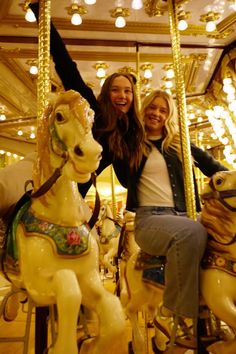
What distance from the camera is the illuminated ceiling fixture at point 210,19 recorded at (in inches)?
159

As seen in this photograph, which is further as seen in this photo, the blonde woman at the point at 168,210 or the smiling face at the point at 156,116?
the smiling face at the point at 156,116

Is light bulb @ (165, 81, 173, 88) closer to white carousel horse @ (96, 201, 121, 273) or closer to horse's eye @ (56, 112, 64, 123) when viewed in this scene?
white carousel horse @ (96, 201, 121, 273)

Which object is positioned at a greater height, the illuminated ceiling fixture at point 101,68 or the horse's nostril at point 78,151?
the illuminated ceiling fixture at point 101,68

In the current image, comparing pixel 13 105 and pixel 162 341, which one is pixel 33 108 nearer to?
pixel 13 105

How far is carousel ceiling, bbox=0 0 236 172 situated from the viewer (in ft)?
12.9

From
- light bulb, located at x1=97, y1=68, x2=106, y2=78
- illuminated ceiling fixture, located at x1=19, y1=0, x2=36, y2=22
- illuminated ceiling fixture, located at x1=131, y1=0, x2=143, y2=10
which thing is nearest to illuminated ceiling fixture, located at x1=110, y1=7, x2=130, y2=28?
illuminated ceiling fixture, located at x1=131, y1=0, x2=143, y2=10

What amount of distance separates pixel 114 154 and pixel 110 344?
934 mm

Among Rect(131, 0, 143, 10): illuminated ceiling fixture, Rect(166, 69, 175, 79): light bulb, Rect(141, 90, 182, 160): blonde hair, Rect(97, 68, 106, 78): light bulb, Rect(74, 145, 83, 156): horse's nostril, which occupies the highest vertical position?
Rect(131, 0, 143, 10): illuminated ceiling fixture

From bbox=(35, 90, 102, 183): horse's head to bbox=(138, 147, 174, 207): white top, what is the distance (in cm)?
76

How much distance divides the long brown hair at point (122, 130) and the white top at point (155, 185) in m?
0.10

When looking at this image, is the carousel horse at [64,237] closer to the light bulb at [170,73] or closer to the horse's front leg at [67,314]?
the horse's front leg at [67,314]

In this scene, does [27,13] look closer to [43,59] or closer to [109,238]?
[43,59]

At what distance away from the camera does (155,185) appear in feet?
6.79

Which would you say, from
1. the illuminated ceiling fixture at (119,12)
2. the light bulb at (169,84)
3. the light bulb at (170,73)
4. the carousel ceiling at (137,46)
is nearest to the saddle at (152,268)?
the carousel ceiling at (137,46)
